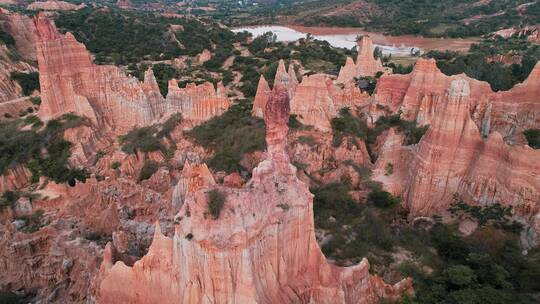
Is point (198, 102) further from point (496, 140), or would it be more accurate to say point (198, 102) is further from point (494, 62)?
point (494, 62)

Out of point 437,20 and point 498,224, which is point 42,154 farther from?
point 437,20

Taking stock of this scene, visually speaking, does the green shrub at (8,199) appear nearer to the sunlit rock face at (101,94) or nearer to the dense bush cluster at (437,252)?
the sunlit rock face at (101,94)

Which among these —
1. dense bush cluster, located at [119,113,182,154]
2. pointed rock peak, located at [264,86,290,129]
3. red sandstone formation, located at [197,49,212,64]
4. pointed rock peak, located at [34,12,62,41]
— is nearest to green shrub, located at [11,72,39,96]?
pointed rock peak, located at [34,12,62,41]

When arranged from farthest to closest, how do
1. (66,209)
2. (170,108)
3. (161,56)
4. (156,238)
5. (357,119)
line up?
(161,56)
(170,108)
(357,119)
(66,209)
(156,238)

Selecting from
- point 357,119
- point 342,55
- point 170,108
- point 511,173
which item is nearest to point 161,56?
point 342,55

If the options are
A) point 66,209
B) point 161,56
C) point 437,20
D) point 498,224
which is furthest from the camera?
point 437,20

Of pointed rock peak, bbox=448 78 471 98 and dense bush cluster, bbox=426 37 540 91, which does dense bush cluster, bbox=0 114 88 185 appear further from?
dense bush cluster, bbox=426 37 540 91
